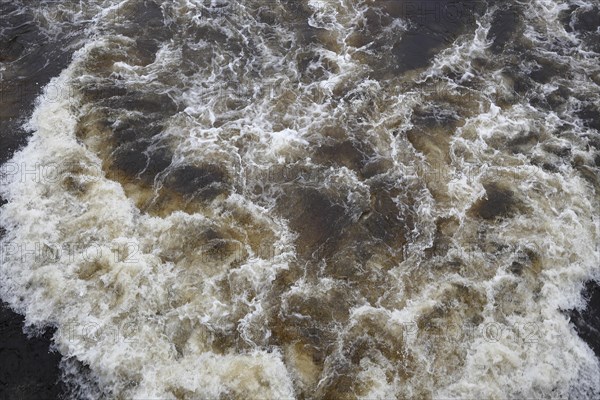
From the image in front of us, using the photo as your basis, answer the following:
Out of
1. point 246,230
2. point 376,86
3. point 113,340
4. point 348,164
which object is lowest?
point 113,340

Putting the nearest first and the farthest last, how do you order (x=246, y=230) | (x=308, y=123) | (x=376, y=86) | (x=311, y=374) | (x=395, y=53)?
1. (x=311, y=374)
2. (x=246, y=230)
3. (x=308, y=123)
4. (x=376, y=86)
5. (x=395, y=53)

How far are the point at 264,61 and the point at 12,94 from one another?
9101 millimetres

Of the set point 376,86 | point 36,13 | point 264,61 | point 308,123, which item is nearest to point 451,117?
point 376,86

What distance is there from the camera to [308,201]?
1345 cm

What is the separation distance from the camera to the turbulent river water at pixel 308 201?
10695 millimetres

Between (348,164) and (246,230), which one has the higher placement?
(348,164)

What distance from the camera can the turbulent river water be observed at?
1070 centimetres

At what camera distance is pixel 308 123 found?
1532cm

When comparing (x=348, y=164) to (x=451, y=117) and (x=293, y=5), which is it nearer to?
(x=451, y=117)

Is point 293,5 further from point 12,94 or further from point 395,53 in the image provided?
point 12,94

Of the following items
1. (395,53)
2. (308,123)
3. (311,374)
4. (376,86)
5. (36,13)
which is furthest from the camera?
(36,13)

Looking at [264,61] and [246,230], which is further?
[264,61]

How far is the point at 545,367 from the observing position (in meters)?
10.6

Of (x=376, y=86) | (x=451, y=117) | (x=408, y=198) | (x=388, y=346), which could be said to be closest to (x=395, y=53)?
(x=376, y=86)
